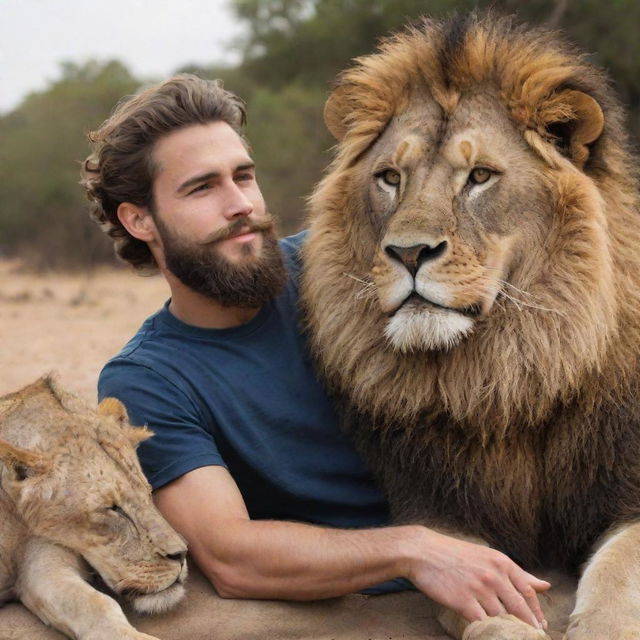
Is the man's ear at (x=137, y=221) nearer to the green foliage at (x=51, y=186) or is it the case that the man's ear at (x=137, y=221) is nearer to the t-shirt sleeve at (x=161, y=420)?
the t-shirt sleeve at (x=161, y=420)

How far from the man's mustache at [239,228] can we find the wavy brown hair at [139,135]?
322 mm

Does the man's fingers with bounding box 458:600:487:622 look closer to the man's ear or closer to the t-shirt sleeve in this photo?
the t-shirt sleeve

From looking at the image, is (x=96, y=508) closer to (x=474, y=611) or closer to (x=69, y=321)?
(x=474, y=611)

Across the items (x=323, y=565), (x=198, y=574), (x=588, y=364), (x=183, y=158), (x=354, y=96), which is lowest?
(x=198, y=574)

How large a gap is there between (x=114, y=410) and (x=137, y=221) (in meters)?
1.04

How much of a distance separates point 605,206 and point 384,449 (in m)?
0.99

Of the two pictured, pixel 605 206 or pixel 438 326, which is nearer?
pixel 438 326

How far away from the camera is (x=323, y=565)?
290 centimetres

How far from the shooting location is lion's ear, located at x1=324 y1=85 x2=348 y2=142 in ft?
11.1

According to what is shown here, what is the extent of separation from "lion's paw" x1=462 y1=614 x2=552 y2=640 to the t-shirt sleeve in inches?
39.0

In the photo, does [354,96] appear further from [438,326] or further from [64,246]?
[64,246]

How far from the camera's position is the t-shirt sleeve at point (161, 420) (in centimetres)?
311

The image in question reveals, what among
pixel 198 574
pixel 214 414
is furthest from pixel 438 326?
pixel 198 574

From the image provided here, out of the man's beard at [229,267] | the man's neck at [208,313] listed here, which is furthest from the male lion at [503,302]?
the man's neck at [208,313]
